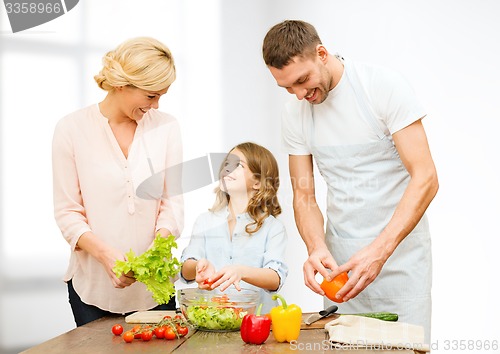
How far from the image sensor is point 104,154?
2.92m

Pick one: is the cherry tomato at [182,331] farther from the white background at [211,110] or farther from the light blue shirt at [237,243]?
the white background at [211,110]

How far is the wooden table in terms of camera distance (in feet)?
7.08

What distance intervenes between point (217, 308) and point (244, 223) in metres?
0.89

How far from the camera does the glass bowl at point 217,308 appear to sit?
240cm

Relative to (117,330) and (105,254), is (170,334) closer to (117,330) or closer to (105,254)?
(117,330)

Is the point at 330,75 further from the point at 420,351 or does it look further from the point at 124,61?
the point at 420,351

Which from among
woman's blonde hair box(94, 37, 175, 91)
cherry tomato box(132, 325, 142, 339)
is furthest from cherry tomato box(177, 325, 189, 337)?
woman's blonde hair box(94, 37, 175, 91)

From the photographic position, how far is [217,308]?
241 cm

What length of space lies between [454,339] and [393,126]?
2.32 meters

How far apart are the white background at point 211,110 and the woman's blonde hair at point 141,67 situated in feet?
6.07

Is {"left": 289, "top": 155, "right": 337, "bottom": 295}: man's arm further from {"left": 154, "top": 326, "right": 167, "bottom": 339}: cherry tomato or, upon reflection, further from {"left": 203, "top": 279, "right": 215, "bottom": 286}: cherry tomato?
{"left": 154, "top": 326, "right": 167, "bottom": 339}: cherry tomato

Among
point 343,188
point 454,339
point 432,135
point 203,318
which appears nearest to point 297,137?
point 343,188

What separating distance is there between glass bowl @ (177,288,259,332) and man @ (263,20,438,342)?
26cm

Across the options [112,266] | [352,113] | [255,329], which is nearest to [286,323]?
[255,329]
